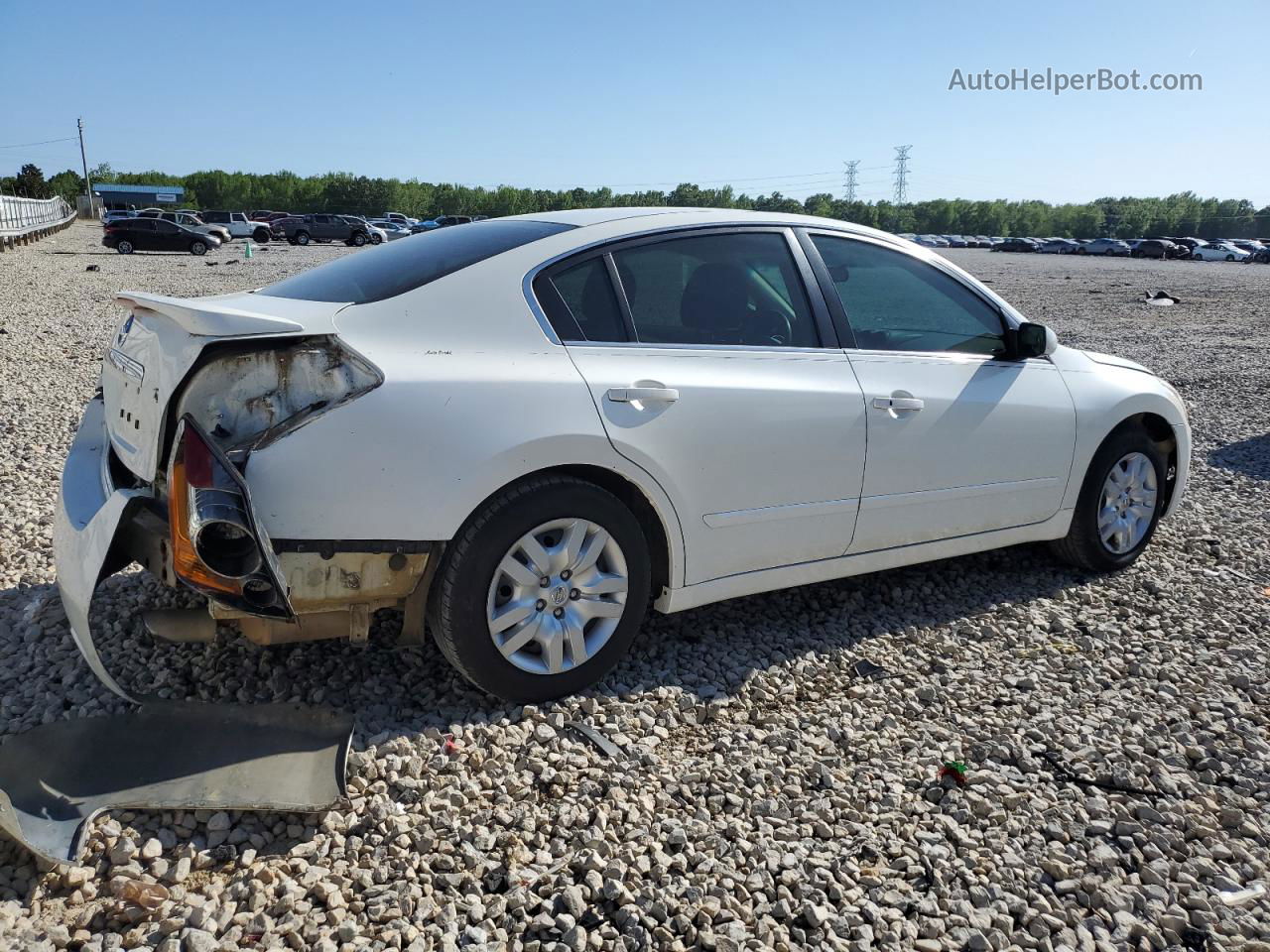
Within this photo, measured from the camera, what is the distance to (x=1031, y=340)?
4422 mm

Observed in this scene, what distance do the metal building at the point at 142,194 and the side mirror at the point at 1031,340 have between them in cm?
9441

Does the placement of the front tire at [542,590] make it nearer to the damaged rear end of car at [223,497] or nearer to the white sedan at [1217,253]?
the damaged rear end of car at [223,497]

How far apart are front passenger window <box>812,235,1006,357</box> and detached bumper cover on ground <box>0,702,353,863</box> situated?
2.54m

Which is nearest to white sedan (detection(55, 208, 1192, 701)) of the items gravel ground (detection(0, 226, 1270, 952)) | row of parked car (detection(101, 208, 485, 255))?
gravel ground (detection(0, 226, 1270, 952))

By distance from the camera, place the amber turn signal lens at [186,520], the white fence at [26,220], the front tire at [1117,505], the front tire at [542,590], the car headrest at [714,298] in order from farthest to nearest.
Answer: the white fence at [26,220] → the front tire at [1117,505] → the car headrest at [714,298] → the front tire at [542,590] → the amber turn signal lens at [186,520]

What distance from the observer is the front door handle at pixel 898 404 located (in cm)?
392

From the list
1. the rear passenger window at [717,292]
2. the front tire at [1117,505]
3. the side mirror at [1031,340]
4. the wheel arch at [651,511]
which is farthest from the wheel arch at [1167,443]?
the wheel arch at [651,511]

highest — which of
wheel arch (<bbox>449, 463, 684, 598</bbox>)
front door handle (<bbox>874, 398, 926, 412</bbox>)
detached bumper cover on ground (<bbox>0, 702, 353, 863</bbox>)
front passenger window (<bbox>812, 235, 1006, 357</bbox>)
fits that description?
front passenger window (<bbox>812, 235, 1006, 357</bbox>)

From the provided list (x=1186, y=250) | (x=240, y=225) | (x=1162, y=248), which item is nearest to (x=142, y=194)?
(x=240, y=225)

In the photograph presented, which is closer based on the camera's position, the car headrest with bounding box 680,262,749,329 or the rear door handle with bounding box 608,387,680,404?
the rear door handle with bounding box 608,387,680,404

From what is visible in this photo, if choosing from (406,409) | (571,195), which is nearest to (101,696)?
(406,409)

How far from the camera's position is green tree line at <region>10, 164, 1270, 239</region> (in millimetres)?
96719

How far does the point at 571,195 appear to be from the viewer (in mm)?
98375

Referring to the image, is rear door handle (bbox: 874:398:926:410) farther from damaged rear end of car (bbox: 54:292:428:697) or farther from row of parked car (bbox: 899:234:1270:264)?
row of parked car (bbox: 899:234:1270:264)
